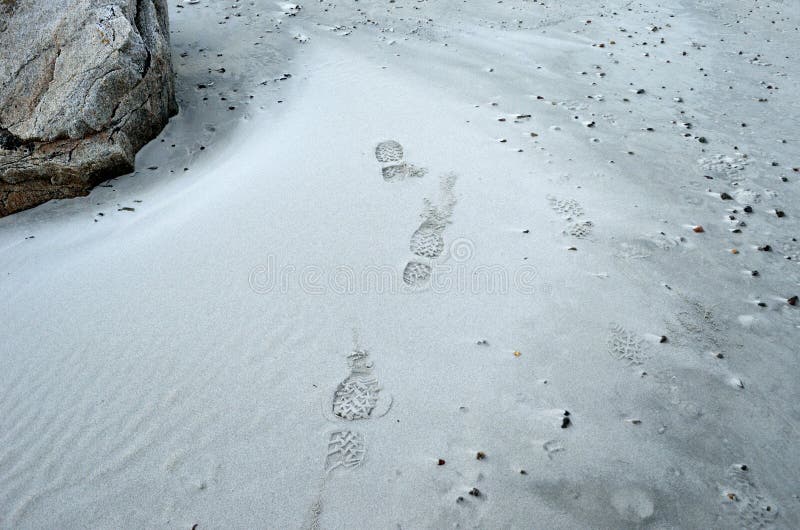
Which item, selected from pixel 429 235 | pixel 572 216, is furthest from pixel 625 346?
pixel 429 235

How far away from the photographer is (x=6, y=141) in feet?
10.7

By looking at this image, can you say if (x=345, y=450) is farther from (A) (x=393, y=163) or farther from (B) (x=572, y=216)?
(A) (x=393, y=163)

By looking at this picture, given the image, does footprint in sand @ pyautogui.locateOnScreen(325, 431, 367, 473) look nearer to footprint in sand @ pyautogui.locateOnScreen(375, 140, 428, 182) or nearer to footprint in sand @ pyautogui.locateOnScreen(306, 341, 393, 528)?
footprint in sand @ pyautogui.locateOnScreen(306, 341, 393, 528)

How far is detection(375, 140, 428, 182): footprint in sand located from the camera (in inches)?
138

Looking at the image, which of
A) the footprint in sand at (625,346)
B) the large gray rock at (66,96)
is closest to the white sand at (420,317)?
the footprint in sand at (625,346)

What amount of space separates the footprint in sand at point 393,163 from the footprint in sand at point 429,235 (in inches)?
9.1

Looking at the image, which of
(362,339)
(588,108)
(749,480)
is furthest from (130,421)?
(588,108)

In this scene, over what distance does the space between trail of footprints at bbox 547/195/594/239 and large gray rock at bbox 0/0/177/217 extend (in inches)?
115

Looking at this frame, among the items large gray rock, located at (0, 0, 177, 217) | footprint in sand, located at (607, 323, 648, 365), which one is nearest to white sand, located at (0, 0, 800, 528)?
footprint in sand, located at (607, 323, 648, 365)

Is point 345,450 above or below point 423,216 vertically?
below

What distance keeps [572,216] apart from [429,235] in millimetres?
916

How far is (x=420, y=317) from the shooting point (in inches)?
103

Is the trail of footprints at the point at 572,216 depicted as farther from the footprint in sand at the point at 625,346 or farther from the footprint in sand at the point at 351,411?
the footprint in sand at the point at 351,411

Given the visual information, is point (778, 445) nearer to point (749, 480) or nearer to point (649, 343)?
point (749, 480)
